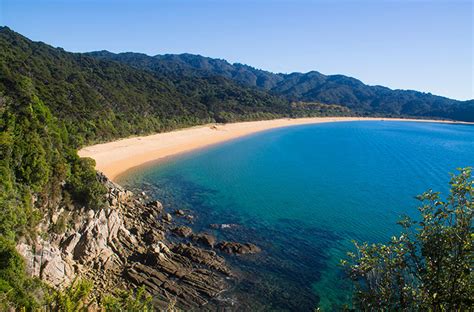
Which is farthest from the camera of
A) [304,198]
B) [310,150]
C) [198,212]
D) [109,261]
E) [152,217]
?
[310,150]

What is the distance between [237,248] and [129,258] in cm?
726

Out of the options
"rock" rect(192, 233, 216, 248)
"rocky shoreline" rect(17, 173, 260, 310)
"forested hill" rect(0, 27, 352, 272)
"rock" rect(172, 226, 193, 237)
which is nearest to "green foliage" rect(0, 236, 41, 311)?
"forested hill" rect(0, 27, 352, 272)

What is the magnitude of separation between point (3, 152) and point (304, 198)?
94.0 ft

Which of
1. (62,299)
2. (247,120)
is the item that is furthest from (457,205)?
(247,120)

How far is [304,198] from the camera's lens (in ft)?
125

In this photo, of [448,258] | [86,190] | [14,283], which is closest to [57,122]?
[86,190]

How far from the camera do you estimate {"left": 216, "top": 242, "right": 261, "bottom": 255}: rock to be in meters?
24.0

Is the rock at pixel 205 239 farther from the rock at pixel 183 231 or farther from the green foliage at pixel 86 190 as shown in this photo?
the green foliage at pixel 86 190

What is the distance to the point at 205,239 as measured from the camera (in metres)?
25.2

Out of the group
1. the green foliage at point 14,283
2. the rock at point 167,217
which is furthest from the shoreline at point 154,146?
the green foliage at point 14,283

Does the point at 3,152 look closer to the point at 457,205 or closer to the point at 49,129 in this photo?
the point at 49,129

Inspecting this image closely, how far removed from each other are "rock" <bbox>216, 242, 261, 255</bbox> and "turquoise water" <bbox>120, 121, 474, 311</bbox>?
718 mm

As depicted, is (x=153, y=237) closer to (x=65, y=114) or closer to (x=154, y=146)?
(x=65, y=114)

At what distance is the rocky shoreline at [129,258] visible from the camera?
17266 mm
